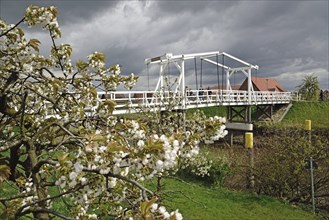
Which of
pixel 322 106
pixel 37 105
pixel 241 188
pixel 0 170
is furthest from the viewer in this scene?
pixel 322 106

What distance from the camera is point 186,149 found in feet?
8.38

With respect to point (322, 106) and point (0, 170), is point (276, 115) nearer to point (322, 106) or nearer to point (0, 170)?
point (322, 106)

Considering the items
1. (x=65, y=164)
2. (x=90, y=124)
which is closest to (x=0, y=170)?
(x=65, y=164)

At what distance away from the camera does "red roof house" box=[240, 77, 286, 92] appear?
151ft

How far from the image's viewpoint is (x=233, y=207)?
792cm

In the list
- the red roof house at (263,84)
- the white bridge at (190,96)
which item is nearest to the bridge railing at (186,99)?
the white bridge at (190,96)

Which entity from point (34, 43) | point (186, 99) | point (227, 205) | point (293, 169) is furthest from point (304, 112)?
point (34, 43)

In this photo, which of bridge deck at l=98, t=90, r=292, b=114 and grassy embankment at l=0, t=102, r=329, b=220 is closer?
grassy embankment at l=0, t=102, r=329, b=220

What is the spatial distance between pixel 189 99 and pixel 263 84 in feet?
98.3

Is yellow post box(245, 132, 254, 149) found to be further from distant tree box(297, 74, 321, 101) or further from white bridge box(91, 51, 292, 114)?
distant tree box(297, 74, 321, 101)

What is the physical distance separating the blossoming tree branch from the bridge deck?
12.8 ft

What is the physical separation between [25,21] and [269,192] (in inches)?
334

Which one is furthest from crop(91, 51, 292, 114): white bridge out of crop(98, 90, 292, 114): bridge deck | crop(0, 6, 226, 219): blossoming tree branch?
crop(0, 6, 226, 219): blossoming tree branch

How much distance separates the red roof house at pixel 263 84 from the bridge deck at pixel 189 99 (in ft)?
27.1
